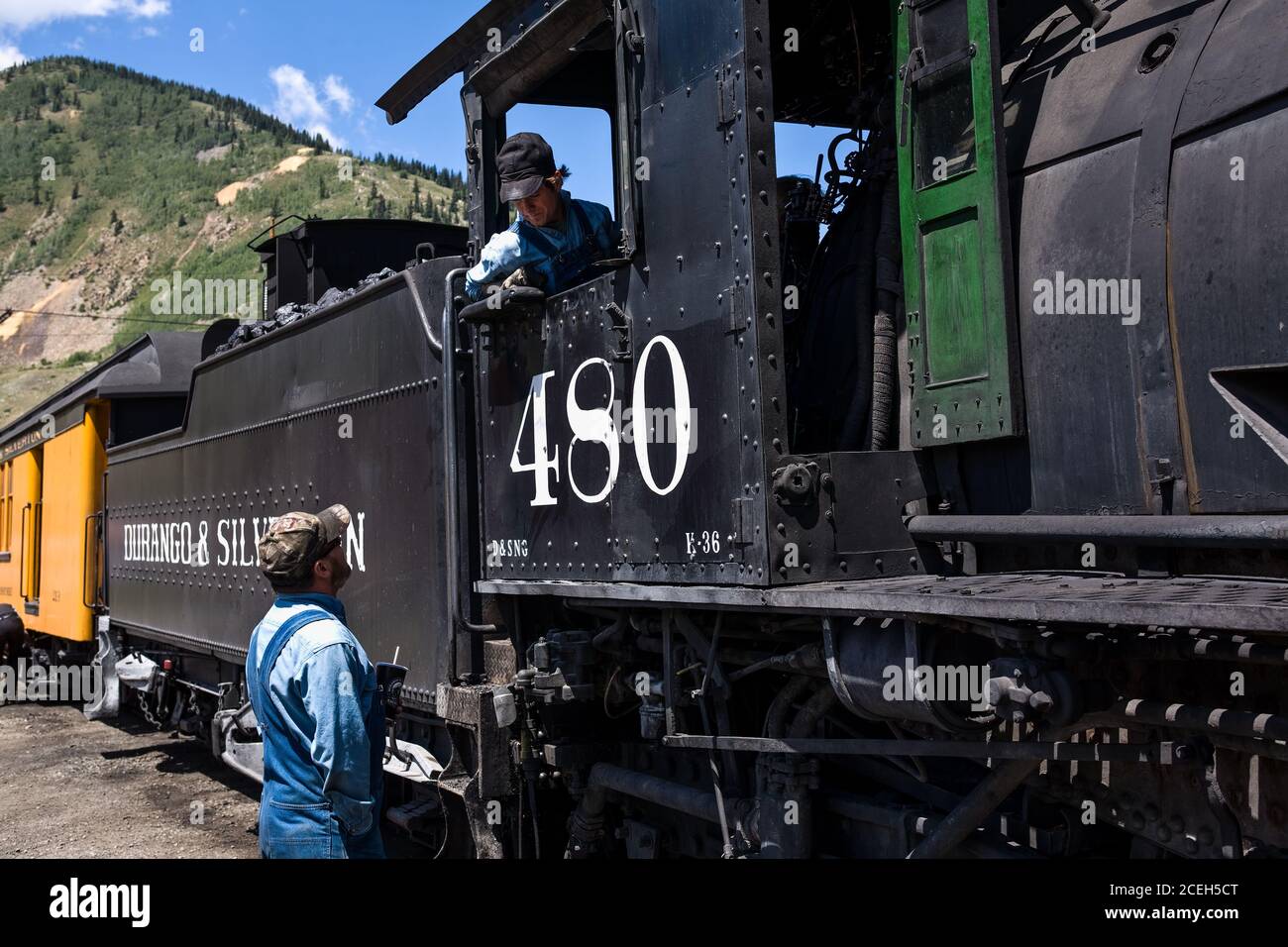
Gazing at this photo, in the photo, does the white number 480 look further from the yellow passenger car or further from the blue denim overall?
the yellow passenger car

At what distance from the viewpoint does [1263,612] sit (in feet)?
6.80

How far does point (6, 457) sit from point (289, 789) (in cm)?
1430

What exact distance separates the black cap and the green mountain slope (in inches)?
2526

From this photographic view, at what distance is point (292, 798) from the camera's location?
3.40 m

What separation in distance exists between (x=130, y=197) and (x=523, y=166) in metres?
111

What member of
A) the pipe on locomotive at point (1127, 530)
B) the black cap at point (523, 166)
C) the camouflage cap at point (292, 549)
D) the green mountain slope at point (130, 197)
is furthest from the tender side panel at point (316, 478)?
the green mountain slope at point (130, 197)

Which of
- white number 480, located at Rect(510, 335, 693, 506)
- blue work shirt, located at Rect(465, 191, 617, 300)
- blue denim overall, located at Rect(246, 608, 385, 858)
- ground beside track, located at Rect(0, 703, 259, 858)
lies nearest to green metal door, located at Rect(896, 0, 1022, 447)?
white number 480, located at Rect(510, 335, 693, 506)

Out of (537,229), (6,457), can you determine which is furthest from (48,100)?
(537,229)

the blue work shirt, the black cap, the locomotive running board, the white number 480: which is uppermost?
the black cap

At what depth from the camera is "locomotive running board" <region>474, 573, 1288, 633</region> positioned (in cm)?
217

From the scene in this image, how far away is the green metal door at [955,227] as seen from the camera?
3.12m

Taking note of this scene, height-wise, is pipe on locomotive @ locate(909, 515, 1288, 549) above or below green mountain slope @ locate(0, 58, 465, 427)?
below

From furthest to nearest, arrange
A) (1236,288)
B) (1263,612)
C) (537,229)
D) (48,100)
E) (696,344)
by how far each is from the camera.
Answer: (48,100), (537,229), (696,344), (1236,288), (1263,612)
